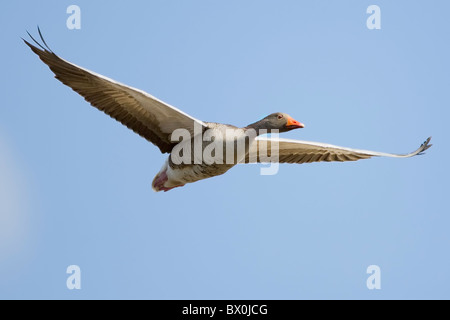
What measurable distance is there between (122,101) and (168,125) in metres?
0.78

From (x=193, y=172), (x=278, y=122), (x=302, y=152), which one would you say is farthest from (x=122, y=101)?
(x=302, y=152)

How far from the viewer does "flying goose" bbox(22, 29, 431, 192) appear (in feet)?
33.3

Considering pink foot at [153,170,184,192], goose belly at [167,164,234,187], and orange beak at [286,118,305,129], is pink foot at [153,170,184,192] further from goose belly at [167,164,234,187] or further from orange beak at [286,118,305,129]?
orange beak at [286,118,305,129]

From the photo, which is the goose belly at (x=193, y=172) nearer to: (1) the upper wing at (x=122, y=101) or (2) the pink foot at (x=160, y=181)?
(2) the pink foot at (x=160, y=181)

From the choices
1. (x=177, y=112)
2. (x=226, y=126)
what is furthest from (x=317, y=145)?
(x=177, y=112)

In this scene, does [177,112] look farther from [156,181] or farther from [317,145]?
[317,145]

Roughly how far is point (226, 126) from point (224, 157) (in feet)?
1.55

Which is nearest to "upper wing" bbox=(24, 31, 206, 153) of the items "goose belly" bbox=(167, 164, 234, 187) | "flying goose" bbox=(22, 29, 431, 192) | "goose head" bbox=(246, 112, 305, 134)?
"flying goose" bbox=(22, 29, 431, 192)

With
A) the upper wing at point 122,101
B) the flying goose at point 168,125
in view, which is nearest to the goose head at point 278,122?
the flying goose at point 168,125

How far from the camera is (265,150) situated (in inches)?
464

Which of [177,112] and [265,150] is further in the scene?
[265,150]

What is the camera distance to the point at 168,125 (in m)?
10.6

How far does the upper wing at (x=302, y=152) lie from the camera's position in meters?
11.4

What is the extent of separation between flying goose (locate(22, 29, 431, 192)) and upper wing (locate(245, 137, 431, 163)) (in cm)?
2
